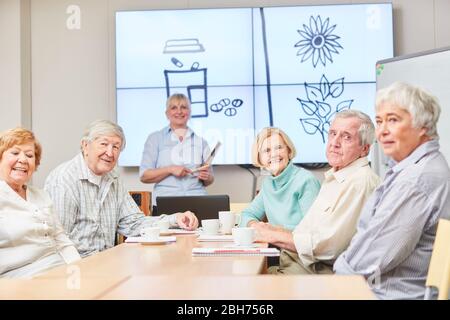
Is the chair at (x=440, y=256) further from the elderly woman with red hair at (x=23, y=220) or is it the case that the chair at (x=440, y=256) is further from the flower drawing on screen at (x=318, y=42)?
the flower drawing on screen at (x=318, y=42)

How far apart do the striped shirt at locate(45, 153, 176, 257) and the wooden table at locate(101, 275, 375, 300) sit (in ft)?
4.54

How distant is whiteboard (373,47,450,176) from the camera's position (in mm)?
3822

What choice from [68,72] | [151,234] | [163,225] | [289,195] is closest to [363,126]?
[289,195]

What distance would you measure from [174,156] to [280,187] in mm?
2074

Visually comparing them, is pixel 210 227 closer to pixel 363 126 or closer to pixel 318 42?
pixel 363 126

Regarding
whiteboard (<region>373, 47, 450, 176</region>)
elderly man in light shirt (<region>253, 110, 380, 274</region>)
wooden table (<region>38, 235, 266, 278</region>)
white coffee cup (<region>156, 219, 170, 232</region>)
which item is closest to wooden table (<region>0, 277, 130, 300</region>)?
wooden table (<region>38, 235, 266, 278</region>)

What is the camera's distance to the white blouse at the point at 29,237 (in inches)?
86.7

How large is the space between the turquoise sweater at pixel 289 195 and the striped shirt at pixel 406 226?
88 cm

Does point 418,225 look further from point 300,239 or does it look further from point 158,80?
point 158,80

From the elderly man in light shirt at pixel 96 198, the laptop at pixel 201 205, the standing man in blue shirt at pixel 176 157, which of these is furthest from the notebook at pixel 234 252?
the standing man in blue shirt at pixel 176 157

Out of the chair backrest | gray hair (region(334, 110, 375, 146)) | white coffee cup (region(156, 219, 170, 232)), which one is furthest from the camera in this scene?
the chair backrest

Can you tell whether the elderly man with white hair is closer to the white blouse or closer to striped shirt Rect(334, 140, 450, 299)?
striped shirt Rect(334, 140, 450, 299)

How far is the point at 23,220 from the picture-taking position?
7.36 feet
